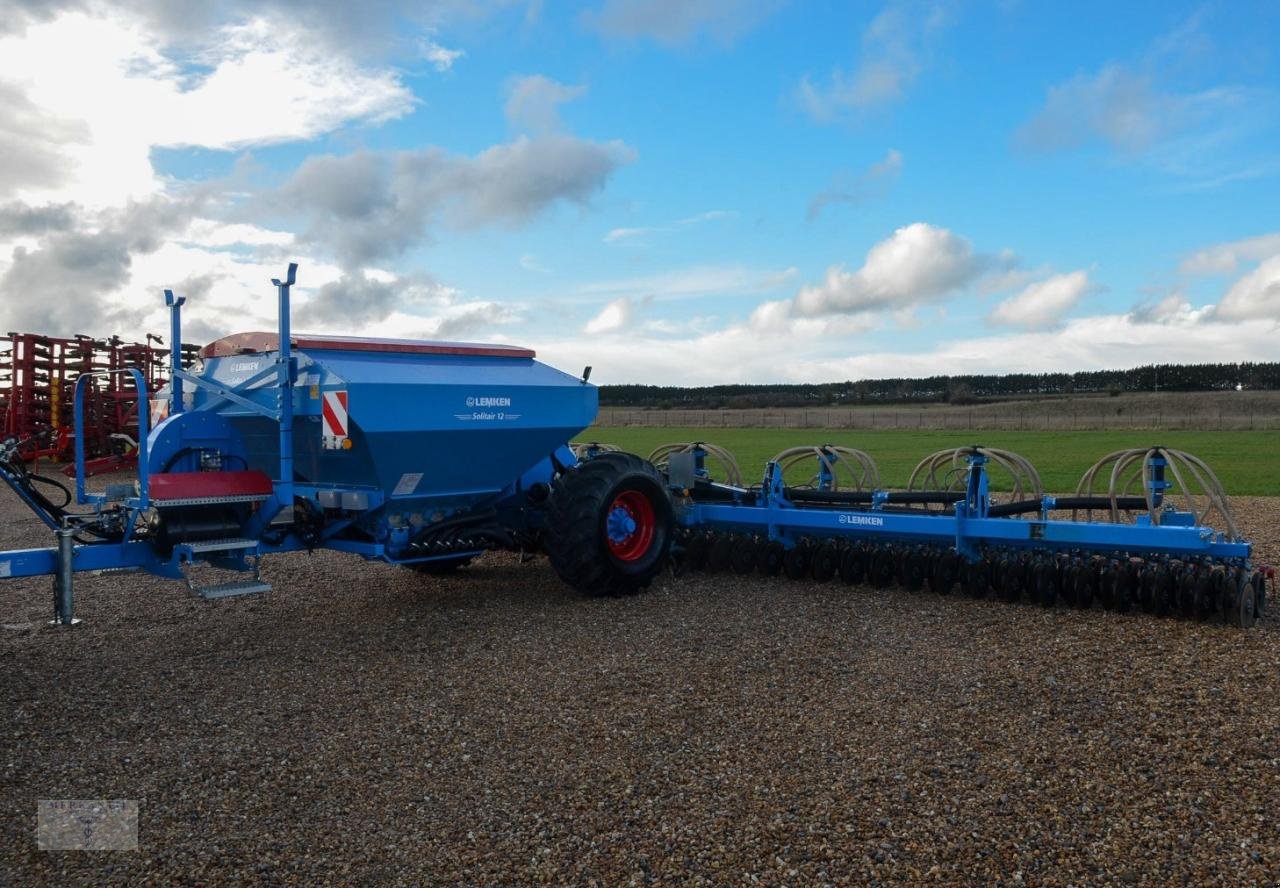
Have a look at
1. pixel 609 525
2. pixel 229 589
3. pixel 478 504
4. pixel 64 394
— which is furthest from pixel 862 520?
pixel 64 394

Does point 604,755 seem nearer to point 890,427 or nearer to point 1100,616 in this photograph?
point 1100,616

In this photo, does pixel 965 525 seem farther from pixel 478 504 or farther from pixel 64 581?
pixel 64 581

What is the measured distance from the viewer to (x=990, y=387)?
7938cm

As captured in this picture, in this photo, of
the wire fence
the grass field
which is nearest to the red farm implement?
the grass field

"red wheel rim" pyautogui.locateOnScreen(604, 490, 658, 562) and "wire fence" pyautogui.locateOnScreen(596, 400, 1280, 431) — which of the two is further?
"wire fence" pyautogui.locateOnScreen(596, 400, 1280, 431)

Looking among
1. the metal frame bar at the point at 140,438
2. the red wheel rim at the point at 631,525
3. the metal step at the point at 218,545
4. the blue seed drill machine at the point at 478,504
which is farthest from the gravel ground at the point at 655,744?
the metal frame bar at the point at 140,438

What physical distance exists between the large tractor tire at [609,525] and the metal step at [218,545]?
228 centimetres

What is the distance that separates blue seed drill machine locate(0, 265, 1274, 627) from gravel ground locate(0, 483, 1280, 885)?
0.44 meters

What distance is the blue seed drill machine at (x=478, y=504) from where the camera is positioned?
685 centimetres

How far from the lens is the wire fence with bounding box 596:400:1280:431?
180ft

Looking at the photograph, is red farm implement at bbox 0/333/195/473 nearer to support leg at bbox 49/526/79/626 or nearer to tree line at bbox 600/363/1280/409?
support leg at bbox 49/526/79/626

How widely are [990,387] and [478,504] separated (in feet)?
250

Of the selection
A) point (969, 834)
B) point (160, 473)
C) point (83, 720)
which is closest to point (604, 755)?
point (969, 834)

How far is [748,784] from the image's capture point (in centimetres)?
446
